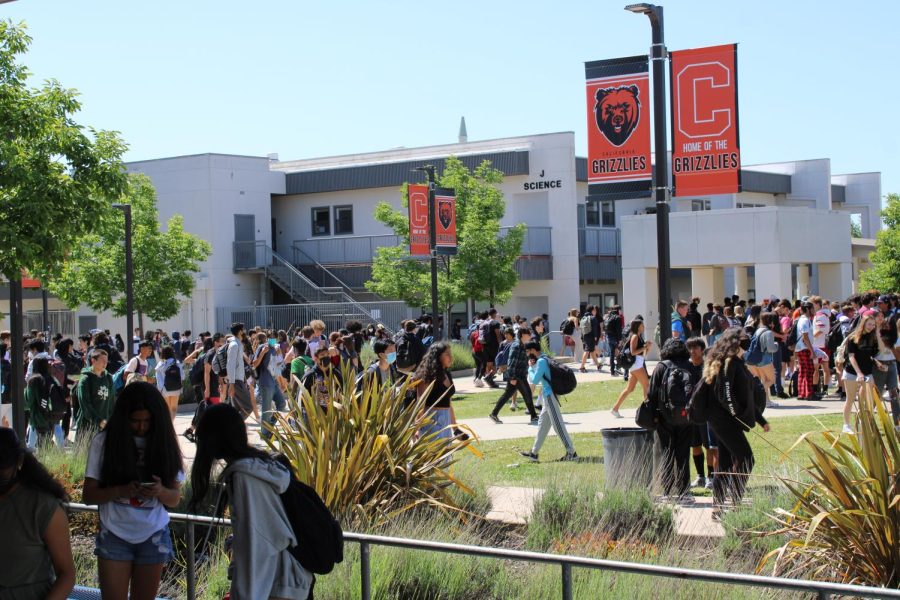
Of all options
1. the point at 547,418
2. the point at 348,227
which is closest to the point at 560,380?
the point at 547,418

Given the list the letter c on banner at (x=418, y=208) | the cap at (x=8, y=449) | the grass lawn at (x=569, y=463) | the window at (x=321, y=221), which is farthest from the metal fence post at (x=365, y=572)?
the window at (x=321, y=221)

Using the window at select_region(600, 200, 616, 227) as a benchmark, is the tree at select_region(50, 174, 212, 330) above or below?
below

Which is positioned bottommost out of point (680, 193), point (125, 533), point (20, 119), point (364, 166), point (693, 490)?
point (693, 490)

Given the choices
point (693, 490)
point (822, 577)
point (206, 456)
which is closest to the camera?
point (206, 456)

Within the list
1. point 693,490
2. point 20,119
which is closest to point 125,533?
point 693,490

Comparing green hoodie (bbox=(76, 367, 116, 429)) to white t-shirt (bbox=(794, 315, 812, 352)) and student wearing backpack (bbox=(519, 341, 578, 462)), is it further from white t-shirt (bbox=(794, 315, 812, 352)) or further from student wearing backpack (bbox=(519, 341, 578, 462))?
white t-shirt (bbox=(794, 315, 812, 352))

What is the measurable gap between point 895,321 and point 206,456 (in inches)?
568

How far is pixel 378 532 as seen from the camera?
8164 millimetres

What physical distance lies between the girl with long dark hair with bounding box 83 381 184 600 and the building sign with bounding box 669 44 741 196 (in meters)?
7.28

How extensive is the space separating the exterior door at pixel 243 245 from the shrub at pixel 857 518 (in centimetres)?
4070

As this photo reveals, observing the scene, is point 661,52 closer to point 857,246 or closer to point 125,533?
point 125,533

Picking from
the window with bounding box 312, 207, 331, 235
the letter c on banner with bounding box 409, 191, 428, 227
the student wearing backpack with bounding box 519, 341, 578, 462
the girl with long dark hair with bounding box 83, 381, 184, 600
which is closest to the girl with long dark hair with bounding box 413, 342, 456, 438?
the student wearing backpack with bounding box 519, 341, 578, 462

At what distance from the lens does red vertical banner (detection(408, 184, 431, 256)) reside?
1115 inches

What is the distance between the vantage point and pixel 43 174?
43.0 feet
